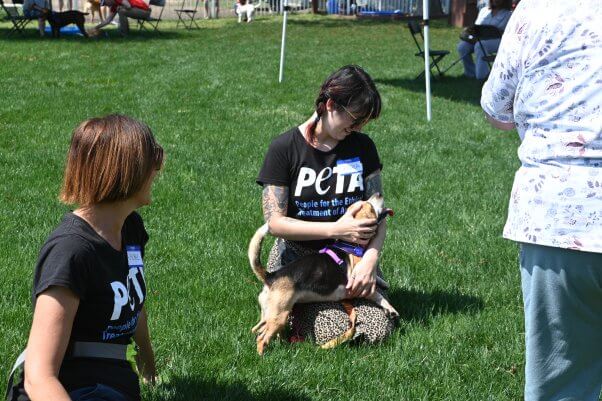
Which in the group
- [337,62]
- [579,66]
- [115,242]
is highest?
[579,66]

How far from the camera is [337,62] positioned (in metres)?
16.2

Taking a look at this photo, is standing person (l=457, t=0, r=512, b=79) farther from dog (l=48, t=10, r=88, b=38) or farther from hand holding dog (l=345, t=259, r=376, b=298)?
hand holding dog (l=345, t=259, r=376, b=298)

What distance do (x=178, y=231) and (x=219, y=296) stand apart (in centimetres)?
133

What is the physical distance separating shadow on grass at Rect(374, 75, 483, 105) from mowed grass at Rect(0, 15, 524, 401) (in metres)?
0.06

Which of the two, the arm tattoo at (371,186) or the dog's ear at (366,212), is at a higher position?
the arm tattoo at (371,186)

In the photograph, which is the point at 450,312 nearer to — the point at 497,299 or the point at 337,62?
the point at 497,299

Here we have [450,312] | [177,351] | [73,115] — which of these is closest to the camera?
[177,351]

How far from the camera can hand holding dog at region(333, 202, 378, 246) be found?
12.8ft

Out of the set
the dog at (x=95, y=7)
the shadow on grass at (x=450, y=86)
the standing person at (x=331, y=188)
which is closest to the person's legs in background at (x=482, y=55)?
the shadow on grass at (x=450, y=86)

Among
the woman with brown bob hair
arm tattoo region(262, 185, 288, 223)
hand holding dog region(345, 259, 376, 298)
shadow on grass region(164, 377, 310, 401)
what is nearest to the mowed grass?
shadow on grass region(164, 377, 310, 401)

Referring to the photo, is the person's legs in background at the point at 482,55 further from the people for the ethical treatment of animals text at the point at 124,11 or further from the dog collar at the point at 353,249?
the dog collar at the point at 353,249

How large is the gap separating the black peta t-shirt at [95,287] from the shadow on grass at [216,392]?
23.9 inches

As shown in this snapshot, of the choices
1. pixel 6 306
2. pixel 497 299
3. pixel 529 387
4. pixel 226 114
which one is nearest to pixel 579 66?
pixel 529 387

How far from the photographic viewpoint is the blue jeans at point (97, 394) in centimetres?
253
